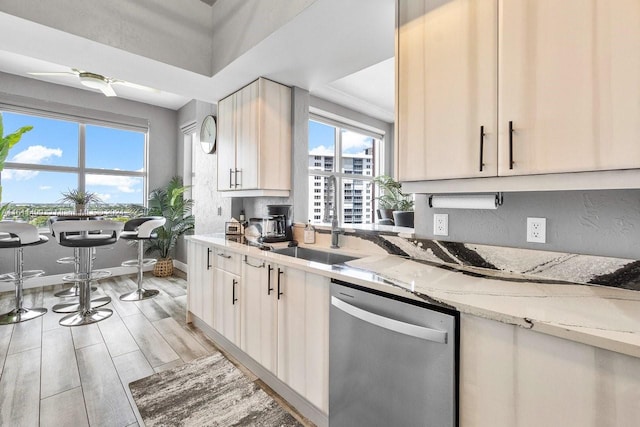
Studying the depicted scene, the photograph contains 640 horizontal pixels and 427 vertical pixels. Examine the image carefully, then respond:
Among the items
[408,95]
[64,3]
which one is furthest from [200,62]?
[408,95]

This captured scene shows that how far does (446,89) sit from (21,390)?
319 centimetres

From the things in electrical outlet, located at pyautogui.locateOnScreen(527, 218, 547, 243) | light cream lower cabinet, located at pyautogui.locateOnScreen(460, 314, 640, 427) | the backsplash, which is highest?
electrical outlet, located at pyautogui.locateOnScreen(527, 218, 547, 243)

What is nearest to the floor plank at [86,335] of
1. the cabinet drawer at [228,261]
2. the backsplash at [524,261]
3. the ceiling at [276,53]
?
the cabinet drawer at [228,261]

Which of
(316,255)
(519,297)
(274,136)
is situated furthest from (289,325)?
(274,136)

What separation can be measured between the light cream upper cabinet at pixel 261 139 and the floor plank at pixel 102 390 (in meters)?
1.74

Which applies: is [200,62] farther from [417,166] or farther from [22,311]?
[22,311]

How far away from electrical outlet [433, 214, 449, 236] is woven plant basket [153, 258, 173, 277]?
182 inches

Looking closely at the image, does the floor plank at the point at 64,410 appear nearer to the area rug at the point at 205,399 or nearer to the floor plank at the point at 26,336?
the area rug at the point at 205,399

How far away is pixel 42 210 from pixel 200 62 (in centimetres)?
379

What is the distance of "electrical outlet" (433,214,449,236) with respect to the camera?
1.62 m

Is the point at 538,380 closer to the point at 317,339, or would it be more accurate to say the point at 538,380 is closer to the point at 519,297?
the point at 519,297

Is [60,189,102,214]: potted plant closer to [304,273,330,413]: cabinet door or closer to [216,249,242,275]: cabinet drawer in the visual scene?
[216,249,242,275]: cabinet drawer

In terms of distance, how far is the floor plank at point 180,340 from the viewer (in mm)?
2430

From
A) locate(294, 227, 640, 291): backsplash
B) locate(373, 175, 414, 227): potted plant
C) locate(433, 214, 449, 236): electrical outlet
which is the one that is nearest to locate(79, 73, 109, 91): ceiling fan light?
locate(294, 227, 640, 291): backsplash
